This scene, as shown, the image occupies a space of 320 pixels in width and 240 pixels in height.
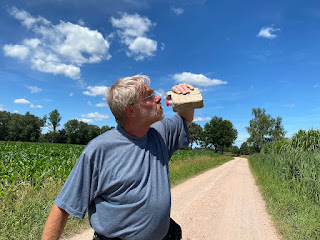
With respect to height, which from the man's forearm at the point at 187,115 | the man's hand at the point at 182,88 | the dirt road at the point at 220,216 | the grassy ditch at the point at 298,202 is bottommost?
the dirt road at the point at 220,216

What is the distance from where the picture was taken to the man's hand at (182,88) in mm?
1994

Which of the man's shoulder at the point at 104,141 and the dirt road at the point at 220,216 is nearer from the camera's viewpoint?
the man's shoulder at the point at 104,141

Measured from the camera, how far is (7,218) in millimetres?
4434

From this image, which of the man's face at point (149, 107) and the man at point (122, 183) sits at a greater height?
the man's face at point (149, 107)

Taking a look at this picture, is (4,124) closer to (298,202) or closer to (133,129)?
(298,202)

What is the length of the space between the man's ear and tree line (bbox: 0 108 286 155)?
2840 inches

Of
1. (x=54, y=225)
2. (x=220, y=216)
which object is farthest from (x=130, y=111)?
(x=220, y=216)

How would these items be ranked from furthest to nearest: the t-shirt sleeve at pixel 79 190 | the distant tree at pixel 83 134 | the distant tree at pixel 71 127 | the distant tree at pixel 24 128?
the distant tree at pixel 71 127 < the distant tree at pixel 83 134 < the distant tree at pixel 24 128 < the t-shirt sleeve at pixel 79 190

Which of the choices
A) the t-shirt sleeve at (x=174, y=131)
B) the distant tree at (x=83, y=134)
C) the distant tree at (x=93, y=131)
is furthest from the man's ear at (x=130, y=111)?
the distant tree at (x=83, y=134)

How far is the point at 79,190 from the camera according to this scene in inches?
60.7

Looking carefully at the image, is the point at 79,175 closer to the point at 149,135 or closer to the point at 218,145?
the point at 149,135

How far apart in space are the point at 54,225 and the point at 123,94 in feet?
3.25

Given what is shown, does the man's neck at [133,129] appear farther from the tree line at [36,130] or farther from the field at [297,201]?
the tree line at [36,130]

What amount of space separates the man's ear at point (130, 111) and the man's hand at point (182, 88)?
46cm
